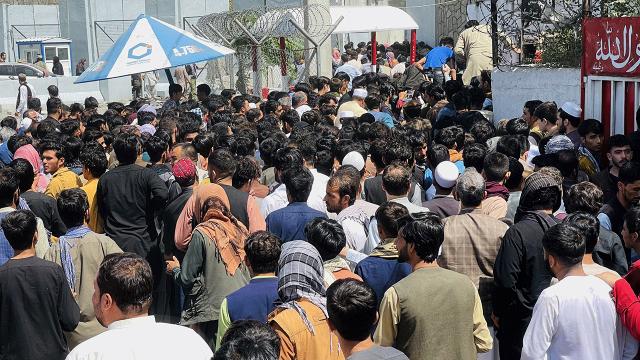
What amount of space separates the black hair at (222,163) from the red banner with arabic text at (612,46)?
4.29 meters

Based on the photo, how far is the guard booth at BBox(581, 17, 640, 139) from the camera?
901cm

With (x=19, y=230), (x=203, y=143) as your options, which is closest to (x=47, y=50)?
(x=203, y=143)

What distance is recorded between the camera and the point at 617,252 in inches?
217

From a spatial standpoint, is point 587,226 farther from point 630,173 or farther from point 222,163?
point 222,163

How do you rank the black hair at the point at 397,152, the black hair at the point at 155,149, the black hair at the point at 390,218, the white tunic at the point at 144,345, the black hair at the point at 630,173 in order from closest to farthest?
1. the white tunic at the point at 144,345
2. the black hair at the point at 390,218
3. the black hair at the point at 630,173
4. the black hair at the point at 397,152
5. the black hair at the point at 155,149

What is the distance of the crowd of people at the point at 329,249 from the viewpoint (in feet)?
13.9

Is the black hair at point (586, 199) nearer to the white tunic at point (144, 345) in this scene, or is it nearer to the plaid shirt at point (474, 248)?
the plaid shirt at point (474, 248)

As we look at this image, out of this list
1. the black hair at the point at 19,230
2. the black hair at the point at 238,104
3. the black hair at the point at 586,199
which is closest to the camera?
the black hair at the point at 19,230

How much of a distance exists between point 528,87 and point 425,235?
719 centimetres

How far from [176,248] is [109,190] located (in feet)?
3.15

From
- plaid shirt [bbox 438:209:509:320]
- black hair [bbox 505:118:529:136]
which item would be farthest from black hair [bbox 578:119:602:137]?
plaid shirt [bbox 438:209:509:320]

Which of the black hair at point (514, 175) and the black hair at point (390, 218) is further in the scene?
the black hair at point (514, 175)

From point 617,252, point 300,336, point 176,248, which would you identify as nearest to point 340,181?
point 176,248

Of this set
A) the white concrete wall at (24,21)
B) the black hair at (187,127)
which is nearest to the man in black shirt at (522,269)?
the black hair at (187,127)
